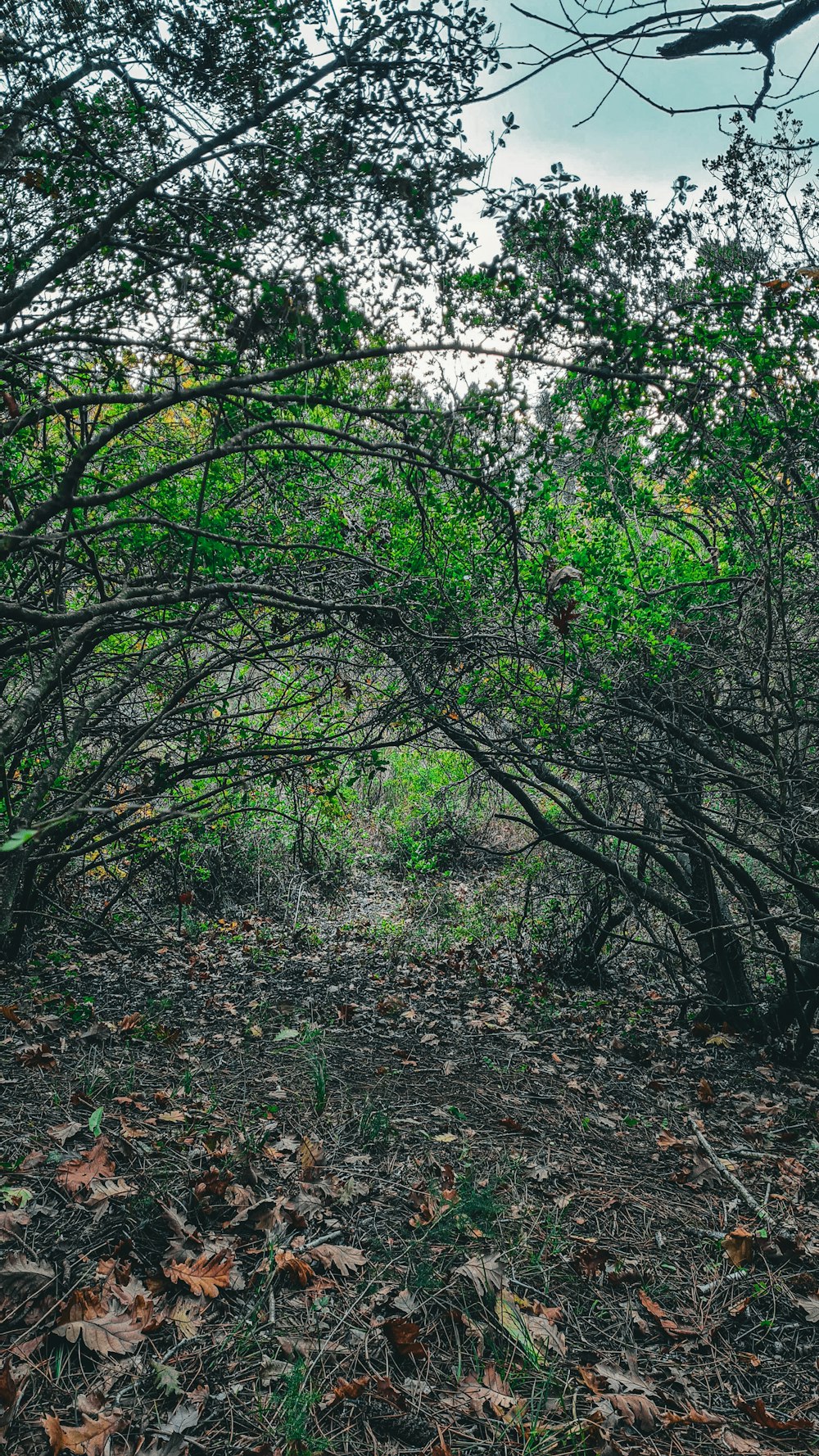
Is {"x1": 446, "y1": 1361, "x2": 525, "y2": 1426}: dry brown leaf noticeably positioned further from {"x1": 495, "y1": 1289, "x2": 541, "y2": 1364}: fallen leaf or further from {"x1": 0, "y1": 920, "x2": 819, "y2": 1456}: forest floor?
{"x1": 495, "y1": 1289, "x2": 541, "y2": 1364}: fallen leaf

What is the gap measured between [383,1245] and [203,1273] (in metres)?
0.64

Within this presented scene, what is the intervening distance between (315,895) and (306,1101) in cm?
552

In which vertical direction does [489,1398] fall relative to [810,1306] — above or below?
above

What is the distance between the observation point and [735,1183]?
11.1 ft

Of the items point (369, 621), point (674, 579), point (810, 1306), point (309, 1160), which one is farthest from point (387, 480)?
point (810, 1306)

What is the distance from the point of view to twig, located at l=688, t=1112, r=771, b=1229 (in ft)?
10.4

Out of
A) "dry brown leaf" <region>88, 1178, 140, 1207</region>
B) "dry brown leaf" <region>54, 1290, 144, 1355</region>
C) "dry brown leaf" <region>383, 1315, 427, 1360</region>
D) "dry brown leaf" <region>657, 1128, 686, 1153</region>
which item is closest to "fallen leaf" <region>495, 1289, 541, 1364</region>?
"dry brown leaf" <region>383, 1315, 427, 1360</region>

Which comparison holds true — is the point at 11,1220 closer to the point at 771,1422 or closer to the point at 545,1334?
the point at 545,1334

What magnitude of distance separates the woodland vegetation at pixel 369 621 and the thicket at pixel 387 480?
0.03 metres

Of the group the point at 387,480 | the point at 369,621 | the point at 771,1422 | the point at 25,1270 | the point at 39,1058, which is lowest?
the point at 771,1422

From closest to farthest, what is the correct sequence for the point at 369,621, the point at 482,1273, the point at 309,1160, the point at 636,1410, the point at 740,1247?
the point at 636,1410 < the point at 482,1273 < the point at 740,1247 < the point at 309,1160 < the point at 369,621

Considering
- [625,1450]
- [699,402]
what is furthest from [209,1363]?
[699,402]

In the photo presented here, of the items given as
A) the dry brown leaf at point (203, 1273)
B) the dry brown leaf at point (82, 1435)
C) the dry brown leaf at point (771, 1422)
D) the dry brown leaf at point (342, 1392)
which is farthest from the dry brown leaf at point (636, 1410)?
the dry brown leaf at point (82, 1435)

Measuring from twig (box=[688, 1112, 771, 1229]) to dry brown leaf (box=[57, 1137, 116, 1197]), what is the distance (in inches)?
105
